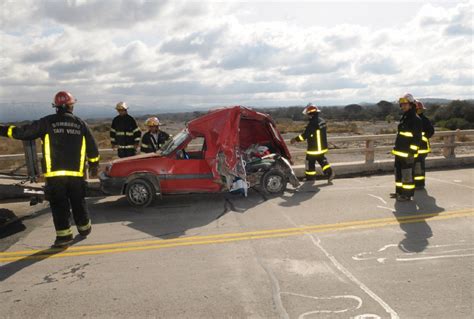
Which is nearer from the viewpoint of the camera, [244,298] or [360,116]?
[244,298]

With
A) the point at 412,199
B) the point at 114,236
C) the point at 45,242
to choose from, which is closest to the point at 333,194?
the point at 412,199

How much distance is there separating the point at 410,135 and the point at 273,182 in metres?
3.10

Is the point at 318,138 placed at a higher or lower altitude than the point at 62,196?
higher

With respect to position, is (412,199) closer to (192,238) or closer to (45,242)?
(192,238)

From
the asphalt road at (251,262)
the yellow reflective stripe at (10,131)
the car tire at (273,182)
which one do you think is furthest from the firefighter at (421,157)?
the yellow reflective stripe at (10,131)

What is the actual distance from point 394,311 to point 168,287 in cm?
242

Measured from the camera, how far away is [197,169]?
8.55m

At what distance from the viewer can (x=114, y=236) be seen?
21.2 feet

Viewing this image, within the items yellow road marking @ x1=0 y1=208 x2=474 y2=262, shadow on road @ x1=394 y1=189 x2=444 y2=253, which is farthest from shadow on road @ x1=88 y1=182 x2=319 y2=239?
shadow on road @ x1=394 y1=189 x2=444 y2=253

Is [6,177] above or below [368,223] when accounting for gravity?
above

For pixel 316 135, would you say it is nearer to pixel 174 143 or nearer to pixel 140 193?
pixel 174 143

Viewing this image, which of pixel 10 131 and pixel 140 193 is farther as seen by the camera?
pixel 140 193

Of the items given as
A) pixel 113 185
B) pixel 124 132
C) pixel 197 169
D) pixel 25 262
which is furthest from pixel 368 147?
pixel 25 262

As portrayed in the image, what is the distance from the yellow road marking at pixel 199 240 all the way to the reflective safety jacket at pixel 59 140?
1156mm
